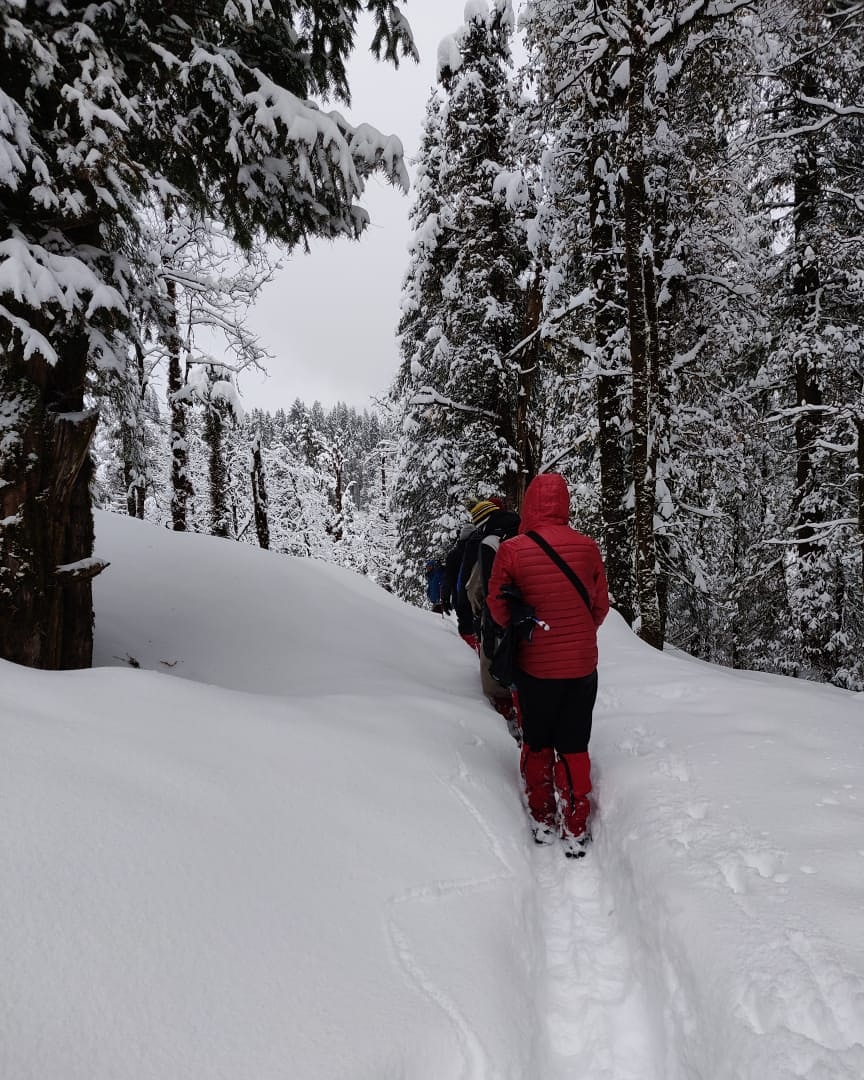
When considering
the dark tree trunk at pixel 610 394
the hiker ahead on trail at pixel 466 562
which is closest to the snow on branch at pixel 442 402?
the dark tree trunk at pixel 610 394

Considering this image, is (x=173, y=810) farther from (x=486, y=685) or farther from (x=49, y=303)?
(x=486, y=685)

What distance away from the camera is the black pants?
12.6ft

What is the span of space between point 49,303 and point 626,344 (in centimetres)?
857

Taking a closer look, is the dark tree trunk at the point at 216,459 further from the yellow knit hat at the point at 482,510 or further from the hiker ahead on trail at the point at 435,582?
the yellow knit hat at the point at 482,510

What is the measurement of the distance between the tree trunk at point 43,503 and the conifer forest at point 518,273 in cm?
2

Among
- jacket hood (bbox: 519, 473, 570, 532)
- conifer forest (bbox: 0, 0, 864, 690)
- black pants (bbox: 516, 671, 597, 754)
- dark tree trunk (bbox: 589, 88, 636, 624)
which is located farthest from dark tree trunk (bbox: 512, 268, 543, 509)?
black pants (bbox: 516, 671, 597, 754)

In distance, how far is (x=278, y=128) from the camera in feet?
15.2

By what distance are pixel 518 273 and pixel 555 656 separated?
1272cm

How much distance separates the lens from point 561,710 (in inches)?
153

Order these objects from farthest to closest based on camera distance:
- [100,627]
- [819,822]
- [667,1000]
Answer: [100,627] → [819,822] → [667,1000]

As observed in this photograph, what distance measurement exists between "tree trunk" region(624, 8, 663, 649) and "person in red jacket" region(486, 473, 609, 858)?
181 inches

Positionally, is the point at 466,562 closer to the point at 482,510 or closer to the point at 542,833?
the point at 482,510

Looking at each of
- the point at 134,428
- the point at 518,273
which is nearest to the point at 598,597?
the point at 134,428

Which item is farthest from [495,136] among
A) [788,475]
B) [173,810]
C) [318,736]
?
[173,810]
